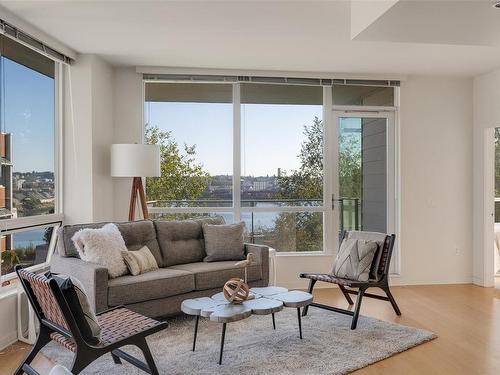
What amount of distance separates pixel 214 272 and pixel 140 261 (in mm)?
665

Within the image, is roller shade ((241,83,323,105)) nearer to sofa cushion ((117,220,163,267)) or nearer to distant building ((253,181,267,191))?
distant building ((253,181,267,191))

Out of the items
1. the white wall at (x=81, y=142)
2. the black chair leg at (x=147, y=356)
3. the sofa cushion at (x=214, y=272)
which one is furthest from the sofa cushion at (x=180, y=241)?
the black chair leg at (x=147, y=356)

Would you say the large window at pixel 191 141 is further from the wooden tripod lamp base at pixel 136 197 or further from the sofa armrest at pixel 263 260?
the sofa armrest at pixel 263 260

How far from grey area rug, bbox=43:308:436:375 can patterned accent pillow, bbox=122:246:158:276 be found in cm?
53

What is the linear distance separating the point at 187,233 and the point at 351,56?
2.49 metres

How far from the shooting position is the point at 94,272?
3.47 metres

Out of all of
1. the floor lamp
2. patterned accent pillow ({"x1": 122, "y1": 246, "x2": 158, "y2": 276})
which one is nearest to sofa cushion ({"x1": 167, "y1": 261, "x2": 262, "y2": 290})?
patterned accent pillow ({"x1": 122, "y1": 246, "x2": 158, "y2": 276})

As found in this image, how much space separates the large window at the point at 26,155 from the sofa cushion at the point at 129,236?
352 millimetres

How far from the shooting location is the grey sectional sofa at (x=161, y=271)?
3557 mm

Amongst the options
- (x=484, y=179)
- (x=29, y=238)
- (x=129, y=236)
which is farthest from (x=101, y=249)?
(x=484, y=179)

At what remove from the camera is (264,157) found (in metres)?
5.51

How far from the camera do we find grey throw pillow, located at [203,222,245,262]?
4.53 metres

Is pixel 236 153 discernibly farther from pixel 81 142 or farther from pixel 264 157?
pixel 81 142

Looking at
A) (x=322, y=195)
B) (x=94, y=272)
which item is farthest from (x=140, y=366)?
(x=322, y=195)
